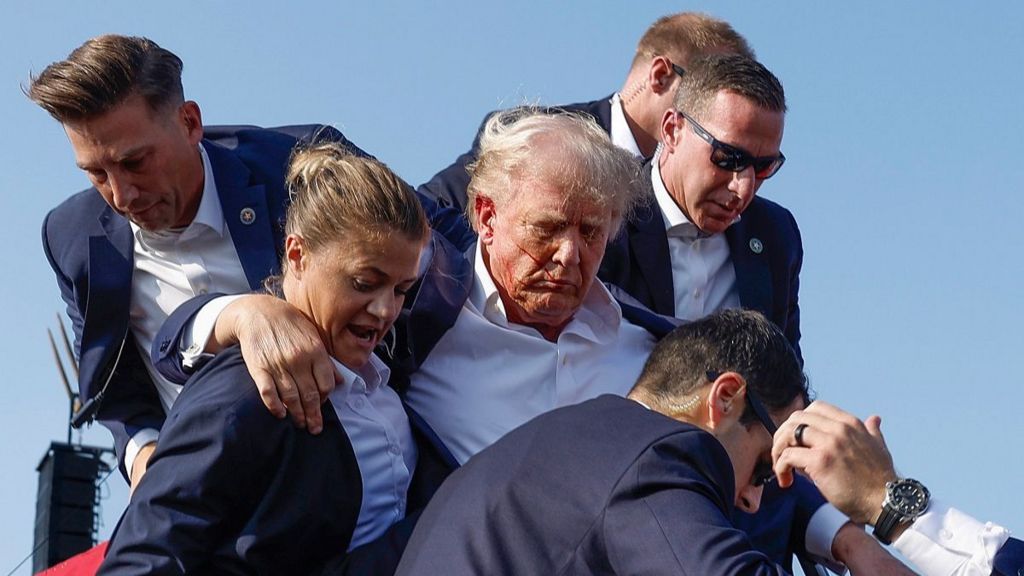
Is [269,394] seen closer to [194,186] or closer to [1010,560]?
[194,186]

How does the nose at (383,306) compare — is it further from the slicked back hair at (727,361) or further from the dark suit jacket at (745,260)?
the dark suit jacket at (745,260)

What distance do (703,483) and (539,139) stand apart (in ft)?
5.71

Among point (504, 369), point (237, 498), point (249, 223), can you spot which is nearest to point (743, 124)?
point (504, 369)

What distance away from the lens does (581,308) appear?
5039 mm

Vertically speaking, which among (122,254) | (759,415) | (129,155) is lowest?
(122,254)

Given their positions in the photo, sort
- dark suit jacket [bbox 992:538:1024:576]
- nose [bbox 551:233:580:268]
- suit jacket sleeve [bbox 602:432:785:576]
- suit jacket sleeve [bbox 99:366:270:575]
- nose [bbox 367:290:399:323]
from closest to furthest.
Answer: suit jacket sleeve [bbox 602:432:785:576]
suit jacket sleeve [bbox 99:366:270:575]
dark suit jacket [bbox 992:538:1024:576]
nose [bbox 367:290:399:323]
nose [bbox 551:233:580:268]

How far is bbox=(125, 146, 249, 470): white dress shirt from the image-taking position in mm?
5113

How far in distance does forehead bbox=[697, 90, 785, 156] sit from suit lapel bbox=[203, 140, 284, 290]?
150cm

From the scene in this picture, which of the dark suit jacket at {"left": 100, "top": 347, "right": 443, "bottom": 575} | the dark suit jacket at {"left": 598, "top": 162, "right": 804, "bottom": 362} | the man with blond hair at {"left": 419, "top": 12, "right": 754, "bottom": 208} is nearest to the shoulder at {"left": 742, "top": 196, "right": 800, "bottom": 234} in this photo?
the dark suit jacket at {"left": 598, "top": 162, "right": 804, "bottom": 362}

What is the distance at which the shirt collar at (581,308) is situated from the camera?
16.2ft

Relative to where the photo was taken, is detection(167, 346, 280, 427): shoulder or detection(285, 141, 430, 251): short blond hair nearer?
detection(167, 346, 280, 427): shoulder

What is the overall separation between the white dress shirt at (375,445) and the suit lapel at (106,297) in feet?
3.28

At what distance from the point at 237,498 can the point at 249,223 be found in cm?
131

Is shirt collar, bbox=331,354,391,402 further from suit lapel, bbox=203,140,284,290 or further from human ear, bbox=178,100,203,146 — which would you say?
human ear, bbox=178,100,203,146
